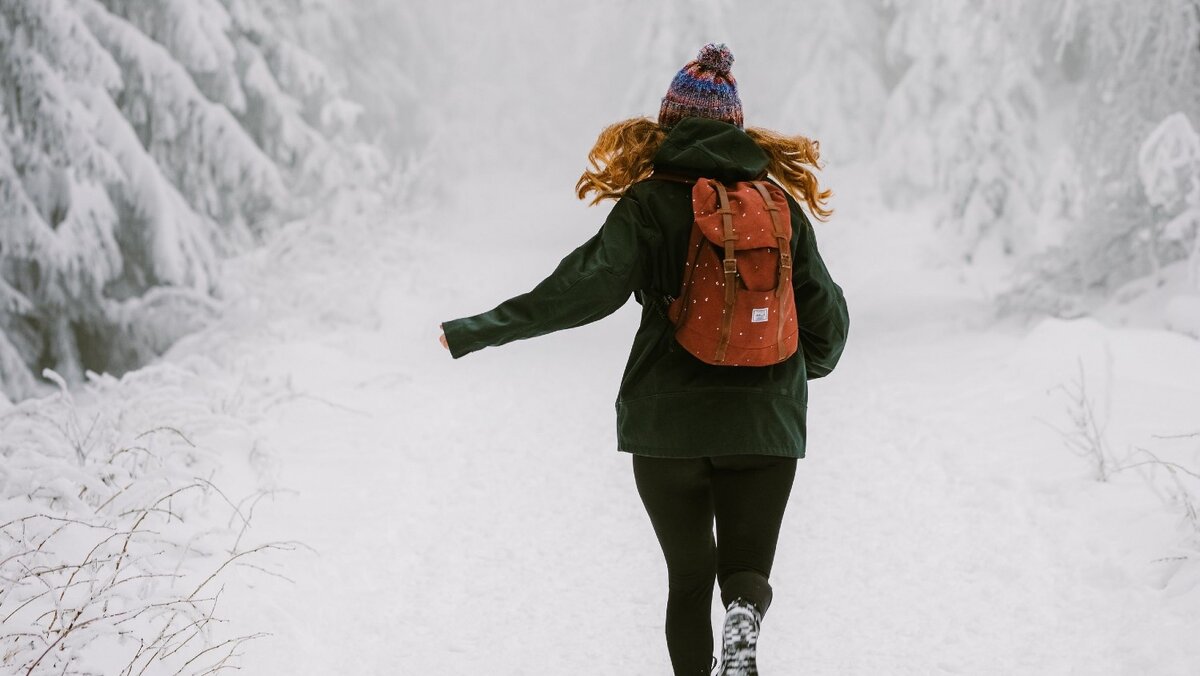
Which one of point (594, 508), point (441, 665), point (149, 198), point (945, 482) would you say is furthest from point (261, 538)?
point (149, 198)

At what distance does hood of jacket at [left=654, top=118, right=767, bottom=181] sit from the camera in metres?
2.65

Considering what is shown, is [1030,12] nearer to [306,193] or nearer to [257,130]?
[257,130]

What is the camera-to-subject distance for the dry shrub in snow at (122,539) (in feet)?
10.3

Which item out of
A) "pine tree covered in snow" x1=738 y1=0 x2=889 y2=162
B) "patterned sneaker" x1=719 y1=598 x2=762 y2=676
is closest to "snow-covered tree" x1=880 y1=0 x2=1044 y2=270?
"pine tree covered in snow" x1=738 y1=0 x2=889 y2=162

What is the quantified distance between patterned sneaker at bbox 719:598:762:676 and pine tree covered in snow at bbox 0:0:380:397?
684cm

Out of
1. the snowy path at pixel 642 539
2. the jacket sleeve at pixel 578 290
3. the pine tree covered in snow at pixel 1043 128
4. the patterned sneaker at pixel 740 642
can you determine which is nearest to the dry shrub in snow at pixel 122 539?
the snowy path at pixel 642 539

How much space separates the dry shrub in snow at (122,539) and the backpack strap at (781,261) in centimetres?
210

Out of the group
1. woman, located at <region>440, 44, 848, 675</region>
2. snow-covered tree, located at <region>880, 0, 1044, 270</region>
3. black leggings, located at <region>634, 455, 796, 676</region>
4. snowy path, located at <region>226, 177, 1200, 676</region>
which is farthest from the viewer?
snow-covered tree, located at <region>880, 0, 1044, 270</region>

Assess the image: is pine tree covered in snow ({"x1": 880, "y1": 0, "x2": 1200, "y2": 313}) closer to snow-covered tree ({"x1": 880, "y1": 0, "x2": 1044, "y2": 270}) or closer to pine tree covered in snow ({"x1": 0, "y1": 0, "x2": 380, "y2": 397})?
snow-covered tree ({"x1": 880, "y1": 0, "x2": 1044, "y2": 270})

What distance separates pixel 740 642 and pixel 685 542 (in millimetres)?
343

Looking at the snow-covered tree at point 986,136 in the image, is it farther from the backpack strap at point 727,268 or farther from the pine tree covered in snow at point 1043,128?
the backpack strap at point 727,268

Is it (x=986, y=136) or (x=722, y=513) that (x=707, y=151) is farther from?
(x=986, y=136)

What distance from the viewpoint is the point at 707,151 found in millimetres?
2643

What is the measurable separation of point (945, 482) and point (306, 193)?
12.4m
